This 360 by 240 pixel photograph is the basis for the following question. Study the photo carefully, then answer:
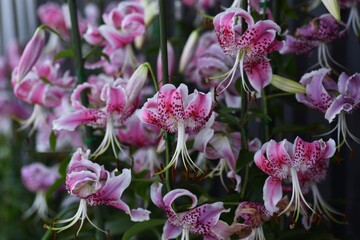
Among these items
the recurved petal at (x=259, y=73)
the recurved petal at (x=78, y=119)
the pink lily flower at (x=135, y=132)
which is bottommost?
the pink lily flower at (x=135, y=132)

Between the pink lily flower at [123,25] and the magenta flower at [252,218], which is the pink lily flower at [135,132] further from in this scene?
the magenta flower at [252,218]

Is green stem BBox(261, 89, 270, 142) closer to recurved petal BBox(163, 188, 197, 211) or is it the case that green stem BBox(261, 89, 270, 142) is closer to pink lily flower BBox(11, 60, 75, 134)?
recurved petal BBox(163, 188, 197, 211)

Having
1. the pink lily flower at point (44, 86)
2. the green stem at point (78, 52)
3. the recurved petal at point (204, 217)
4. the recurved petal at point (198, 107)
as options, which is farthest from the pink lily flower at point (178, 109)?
the pink lily flower at point (44, 86)

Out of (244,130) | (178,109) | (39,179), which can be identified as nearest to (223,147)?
(244,130)

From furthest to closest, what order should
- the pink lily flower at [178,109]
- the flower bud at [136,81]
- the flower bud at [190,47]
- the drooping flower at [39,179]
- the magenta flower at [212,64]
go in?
the drooping flower at [39,179] < the flower bud at [190,47] < the magenta flower at [212,64] < the flower bud at [136,81] < the pink lily flower at [178,109]

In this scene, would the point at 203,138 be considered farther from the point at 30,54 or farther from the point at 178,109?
the point at 30,54

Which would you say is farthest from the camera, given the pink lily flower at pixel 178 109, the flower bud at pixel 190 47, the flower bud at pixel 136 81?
the flower bud at pixel 190 47

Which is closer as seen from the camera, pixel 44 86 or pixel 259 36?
pixel 259 36
